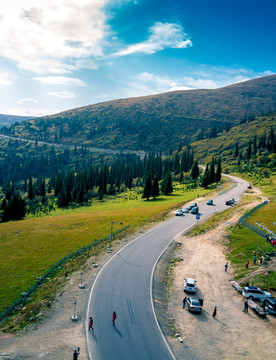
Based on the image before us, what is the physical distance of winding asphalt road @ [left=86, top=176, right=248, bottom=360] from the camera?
1991 cm

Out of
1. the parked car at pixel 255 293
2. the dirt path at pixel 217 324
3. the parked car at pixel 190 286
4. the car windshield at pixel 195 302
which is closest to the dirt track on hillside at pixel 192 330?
the dirt path at pixel 217 324

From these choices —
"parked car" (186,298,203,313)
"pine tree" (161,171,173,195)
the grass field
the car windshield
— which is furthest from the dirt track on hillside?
"pine tree" (161,171,173,195)

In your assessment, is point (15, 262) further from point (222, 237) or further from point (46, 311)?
point (222, 237)

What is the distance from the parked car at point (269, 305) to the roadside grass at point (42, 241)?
29171 millimetres

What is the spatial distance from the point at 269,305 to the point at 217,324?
6.68 metres

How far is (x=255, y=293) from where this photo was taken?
28.5m

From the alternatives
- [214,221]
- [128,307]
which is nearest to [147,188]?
[214,221]

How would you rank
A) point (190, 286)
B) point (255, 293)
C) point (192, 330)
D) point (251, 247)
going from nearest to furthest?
point (192, 330)
point (255, 293)
point (190, 286)
point (251, 247)

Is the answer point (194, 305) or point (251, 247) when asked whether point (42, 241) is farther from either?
point (251, 247)

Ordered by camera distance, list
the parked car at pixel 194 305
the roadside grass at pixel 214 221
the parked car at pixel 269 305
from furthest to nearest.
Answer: the roadside grass at pixel 214 221 → the parked car at pixel 269 305 → the parked car at pixel 194 305

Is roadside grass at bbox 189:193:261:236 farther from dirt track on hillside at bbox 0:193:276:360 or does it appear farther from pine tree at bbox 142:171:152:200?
pine tree at bbox 142:171:152:200

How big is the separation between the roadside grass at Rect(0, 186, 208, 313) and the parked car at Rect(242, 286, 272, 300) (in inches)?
1100

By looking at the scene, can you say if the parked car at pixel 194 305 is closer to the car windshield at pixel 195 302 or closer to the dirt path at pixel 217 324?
the car windshield at pixel 195 302

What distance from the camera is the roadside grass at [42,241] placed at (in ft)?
117
